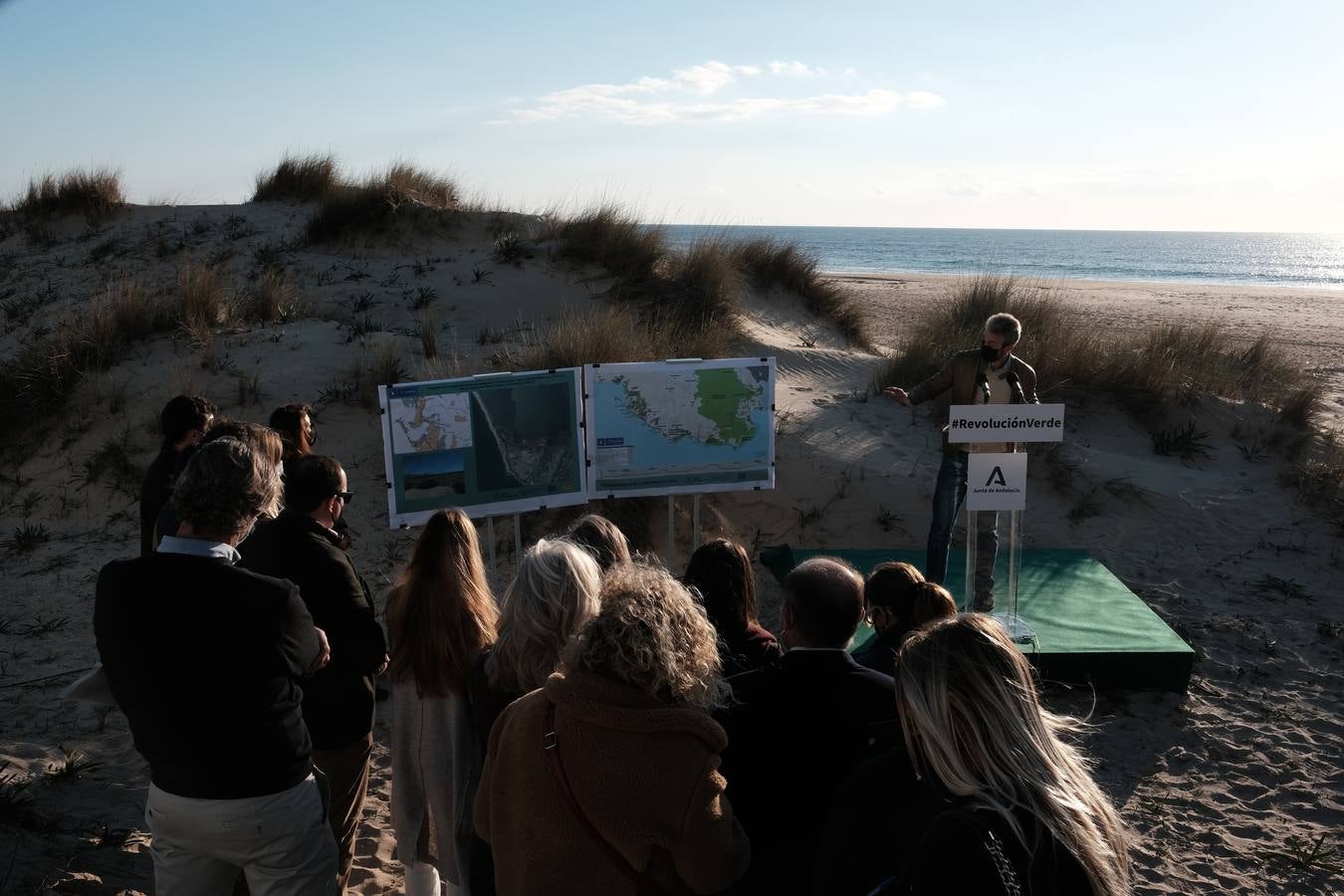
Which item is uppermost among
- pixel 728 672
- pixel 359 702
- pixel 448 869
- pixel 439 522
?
pixel 439 522

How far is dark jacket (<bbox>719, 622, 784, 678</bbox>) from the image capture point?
2902 mm

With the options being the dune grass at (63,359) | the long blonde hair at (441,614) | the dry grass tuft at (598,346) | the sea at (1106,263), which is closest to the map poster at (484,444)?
the dry grass tuft at (598,346)

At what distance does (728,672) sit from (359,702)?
1.25 metres

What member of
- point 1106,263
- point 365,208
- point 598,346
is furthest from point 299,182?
point 1106,263

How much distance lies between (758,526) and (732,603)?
4.89m

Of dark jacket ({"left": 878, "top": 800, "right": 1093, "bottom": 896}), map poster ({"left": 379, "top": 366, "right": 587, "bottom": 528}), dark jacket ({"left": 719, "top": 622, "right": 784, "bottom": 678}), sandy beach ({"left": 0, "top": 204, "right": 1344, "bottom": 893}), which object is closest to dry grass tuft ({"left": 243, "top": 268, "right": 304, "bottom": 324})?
sandy beach ({"left": 0, "top": 204, "right": 1344, "bottom": 893})

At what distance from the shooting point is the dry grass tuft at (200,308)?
369 inches

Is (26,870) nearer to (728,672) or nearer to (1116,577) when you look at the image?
(728,672)

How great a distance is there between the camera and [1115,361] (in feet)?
33.5

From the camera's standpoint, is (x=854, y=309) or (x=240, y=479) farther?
(x=854, y=309)

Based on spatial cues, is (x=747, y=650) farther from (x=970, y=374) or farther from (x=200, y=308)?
(x=200, y=308)

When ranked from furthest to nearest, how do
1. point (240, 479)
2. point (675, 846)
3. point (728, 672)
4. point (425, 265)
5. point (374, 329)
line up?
point (425, 265), point (374, 329), point (728, 672), point (240, 479), point (675, 846)

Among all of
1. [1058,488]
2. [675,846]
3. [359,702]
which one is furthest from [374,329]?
[675,846]

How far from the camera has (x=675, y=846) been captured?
210 centimetres
